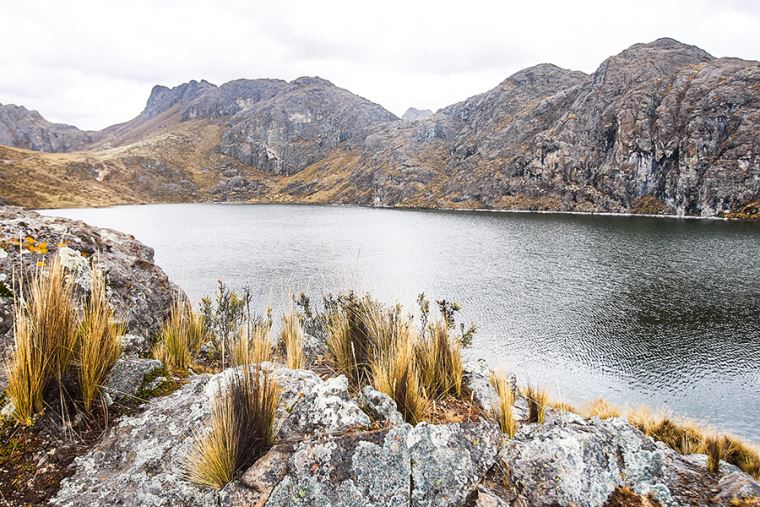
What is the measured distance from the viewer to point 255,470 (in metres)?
2.80

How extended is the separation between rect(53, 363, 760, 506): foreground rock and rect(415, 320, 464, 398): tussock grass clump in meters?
0.76

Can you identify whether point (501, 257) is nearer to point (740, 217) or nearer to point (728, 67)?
point (740, 217)

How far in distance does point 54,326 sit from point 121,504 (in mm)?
1530

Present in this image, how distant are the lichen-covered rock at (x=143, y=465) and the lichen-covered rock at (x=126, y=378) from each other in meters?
0.29

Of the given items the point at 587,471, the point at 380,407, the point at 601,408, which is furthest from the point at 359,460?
the point at 601,408

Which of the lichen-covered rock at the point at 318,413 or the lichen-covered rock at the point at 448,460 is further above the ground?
the lichen-covered rock at the point at 318,413

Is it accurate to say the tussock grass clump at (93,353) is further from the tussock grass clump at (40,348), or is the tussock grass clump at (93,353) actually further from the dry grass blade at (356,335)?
the dry grass blade at (356,335)

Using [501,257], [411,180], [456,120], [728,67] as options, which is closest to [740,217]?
[728,67]

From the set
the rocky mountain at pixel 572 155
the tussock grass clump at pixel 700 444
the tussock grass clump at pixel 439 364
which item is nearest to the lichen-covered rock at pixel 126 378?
the tussock grass clump at pixel 439 364

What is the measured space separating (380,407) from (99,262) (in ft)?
14.0

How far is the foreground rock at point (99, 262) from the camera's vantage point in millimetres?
5219

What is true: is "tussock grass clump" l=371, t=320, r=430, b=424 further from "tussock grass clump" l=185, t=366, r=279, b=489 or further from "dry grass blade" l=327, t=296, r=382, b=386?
"tussock grass clump" l=185, t=366, r=279, b=489

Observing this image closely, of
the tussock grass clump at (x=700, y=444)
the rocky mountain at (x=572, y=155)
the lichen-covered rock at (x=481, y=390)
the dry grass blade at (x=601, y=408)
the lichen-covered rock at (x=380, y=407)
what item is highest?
the rocky mountain at (x=572, y=155)

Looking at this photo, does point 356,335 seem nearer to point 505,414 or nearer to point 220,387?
point 505,414
